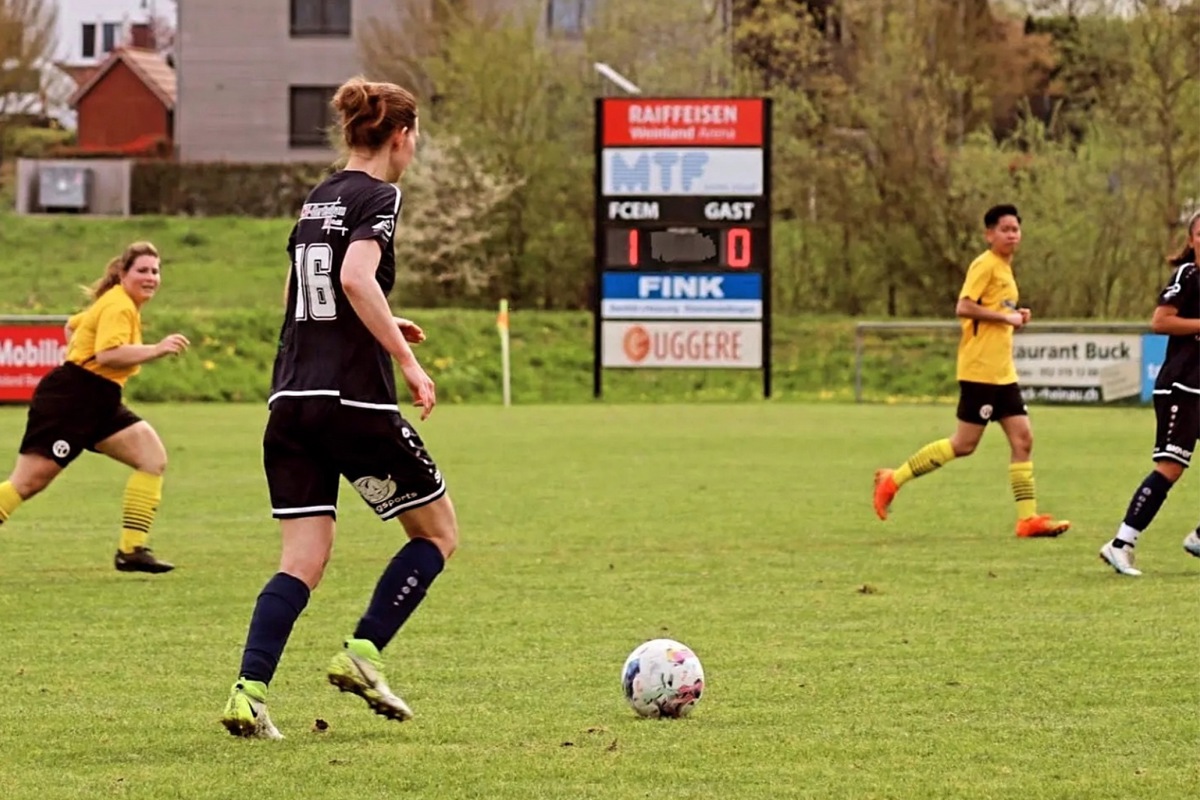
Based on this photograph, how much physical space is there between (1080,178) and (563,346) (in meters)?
10.4

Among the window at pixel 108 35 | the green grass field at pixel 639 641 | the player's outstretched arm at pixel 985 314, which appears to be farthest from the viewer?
the window at pixel 108 35

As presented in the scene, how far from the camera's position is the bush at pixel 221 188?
50.8 m

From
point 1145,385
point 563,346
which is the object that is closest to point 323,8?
point 563,346

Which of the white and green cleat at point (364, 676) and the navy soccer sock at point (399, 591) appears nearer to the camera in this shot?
the white and green cleat at point (364, 676)

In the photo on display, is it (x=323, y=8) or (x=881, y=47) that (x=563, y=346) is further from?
(x=323, y=8)

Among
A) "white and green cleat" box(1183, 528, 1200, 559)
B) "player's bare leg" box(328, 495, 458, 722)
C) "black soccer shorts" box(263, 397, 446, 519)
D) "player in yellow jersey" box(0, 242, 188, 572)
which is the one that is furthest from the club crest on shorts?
"white and green cleat" box(1183, 528, 1200, 559)

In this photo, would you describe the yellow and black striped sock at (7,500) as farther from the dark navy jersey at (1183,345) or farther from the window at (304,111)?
the window at (304,111)

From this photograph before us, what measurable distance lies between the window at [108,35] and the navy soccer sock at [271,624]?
78.4 meters

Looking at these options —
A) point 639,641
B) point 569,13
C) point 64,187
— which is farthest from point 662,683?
point 569,13

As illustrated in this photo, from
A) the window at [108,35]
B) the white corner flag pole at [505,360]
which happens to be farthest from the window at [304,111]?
the window at [108,35]

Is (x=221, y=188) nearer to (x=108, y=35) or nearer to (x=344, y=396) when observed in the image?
(x=108, y=35)

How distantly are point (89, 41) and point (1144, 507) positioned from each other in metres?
75.6

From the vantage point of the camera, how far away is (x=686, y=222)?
98.0 feet

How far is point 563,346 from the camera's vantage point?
115 feet
